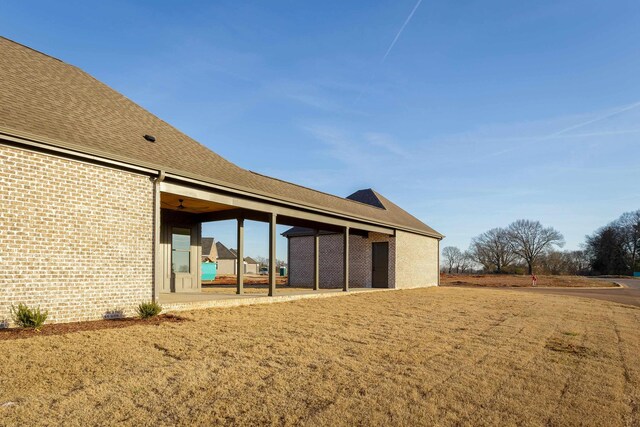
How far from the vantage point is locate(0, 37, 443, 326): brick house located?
7340 millimetres

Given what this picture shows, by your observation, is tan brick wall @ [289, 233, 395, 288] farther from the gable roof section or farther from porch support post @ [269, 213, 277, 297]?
porch support post @ [269, 213, 277, 297]

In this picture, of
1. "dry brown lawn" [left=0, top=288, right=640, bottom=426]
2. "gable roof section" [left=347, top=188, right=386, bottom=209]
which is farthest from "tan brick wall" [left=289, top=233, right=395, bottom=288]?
"dry brown lawn" [left=0, top=288, right=640, bottom=426]

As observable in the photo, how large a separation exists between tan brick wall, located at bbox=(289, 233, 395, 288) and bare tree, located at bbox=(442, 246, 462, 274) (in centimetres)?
7499

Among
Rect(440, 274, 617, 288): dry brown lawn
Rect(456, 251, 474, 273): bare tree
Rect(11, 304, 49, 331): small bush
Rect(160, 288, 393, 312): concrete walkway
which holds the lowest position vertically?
Rect(456, 251, 474, 273): bare tree

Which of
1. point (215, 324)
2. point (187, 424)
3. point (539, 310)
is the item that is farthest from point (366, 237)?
point (187, 424)

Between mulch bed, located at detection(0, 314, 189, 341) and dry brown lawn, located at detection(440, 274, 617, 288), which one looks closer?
mulch bed, located at detection(0, 314, 189, 341)

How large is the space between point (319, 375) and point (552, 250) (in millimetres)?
74538

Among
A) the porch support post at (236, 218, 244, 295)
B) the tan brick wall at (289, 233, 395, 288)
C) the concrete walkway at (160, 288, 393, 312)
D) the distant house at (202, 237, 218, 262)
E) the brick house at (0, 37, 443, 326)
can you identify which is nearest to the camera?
the brick house at (0, 37, 443, 326)

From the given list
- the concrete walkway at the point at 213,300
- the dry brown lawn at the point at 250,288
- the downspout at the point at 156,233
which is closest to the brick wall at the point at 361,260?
the dry brown lawn at the point at 250,288

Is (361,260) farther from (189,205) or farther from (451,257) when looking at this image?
(451,257)

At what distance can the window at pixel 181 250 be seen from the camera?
1463 centimetres

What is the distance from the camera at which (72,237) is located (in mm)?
8031

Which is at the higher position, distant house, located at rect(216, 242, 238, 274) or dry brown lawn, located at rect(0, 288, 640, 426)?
dry brown lawn, located at rect(0, 288, 640, 426)

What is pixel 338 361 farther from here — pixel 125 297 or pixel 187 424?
pixel 125 297
